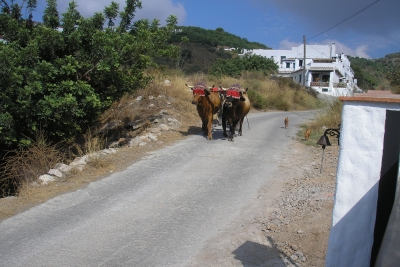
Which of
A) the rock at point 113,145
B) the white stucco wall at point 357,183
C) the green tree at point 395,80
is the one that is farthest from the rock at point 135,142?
the green tree at point 395,80

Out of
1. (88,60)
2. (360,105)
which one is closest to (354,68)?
(88,60)

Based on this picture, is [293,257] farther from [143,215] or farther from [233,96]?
[233,96]

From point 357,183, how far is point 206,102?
31.0 ft

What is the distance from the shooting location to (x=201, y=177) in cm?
930

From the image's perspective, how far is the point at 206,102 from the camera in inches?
521

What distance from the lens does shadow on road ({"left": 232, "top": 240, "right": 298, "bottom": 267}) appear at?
5.43 meters

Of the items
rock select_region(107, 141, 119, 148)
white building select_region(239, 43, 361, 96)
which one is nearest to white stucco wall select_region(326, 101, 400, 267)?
rock select_region(107, 141, 119, 148)

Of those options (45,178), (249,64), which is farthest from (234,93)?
(249,64)

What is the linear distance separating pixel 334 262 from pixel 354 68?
7933 cm

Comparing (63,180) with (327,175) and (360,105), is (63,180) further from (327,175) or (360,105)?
(360,105)

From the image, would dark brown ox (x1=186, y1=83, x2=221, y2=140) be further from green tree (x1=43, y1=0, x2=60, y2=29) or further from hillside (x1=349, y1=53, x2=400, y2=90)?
hillside (x1=349, y1=53, x2=400, y2=90)

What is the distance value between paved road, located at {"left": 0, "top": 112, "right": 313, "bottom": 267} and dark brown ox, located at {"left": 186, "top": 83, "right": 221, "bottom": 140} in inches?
93.1

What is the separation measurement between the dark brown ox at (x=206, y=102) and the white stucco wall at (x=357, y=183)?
8899 millimetres

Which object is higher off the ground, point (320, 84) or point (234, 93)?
point (234, 93)
